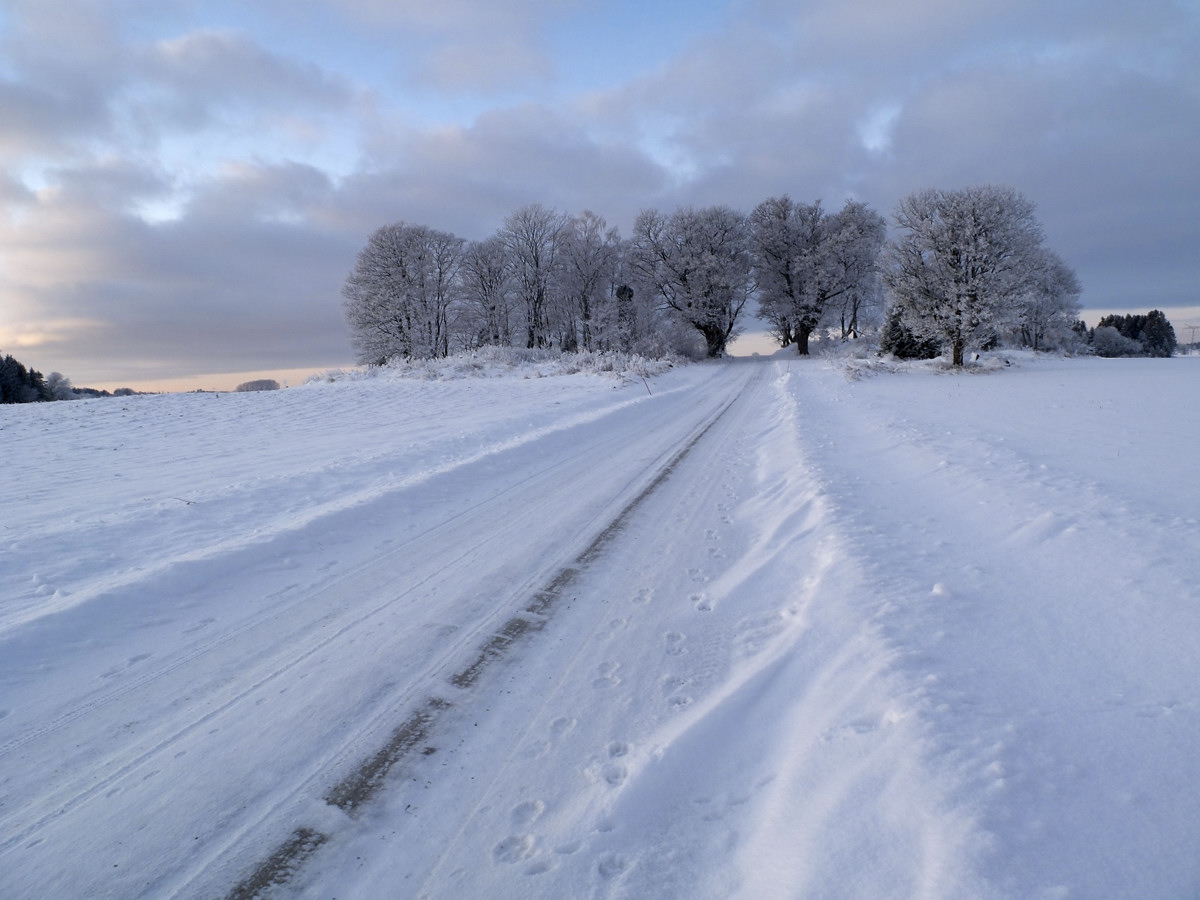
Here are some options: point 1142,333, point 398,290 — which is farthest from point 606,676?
point 1142,333

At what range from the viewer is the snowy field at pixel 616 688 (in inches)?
75.5

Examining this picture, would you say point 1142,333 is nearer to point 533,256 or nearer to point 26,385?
point 533,256

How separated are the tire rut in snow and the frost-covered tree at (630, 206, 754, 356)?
138 ft

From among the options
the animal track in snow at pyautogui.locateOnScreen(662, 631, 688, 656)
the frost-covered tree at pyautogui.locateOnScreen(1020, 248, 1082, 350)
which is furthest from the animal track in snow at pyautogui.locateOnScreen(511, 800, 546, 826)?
the frost-covered tree at pyautogui.locateOnScreen(1020, 248, 1082, 350)

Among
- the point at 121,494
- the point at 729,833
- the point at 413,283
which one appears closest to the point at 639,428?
the point at 121,494

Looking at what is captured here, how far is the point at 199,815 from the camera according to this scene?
7.39 ft

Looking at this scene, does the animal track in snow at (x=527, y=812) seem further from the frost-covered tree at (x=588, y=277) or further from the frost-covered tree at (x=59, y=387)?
the frost-covered tree at (x=59, y=387)

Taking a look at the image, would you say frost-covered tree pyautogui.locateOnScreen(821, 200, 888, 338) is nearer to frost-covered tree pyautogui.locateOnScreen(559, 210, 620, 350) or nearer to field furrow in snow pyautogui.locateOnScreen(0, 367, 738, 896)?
frost-covered tree pyautogui.locateOnScreen(559, 210, 620, 350)

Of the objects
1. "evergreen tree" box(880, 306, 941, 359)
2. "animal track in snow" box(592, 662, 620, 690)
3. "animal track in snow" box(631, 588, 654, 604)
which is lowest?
"animal track in snow" box(592, 662, 620, 690)

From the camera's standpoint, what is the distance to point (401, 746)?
2.58 m

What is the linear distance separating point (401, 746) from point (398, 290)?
38824 millimetres

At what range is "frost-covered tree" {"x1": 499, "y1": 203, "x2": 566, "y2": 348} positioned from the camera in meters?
41.2

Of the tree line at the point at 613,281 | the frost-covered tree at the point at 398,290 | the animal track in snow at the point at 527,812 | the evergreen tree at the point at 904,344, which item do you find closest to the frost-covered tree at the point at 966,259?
the evergreen tree at the point at 904,344

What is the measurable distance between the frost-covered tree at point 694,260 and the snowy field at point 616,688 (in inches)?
1536
